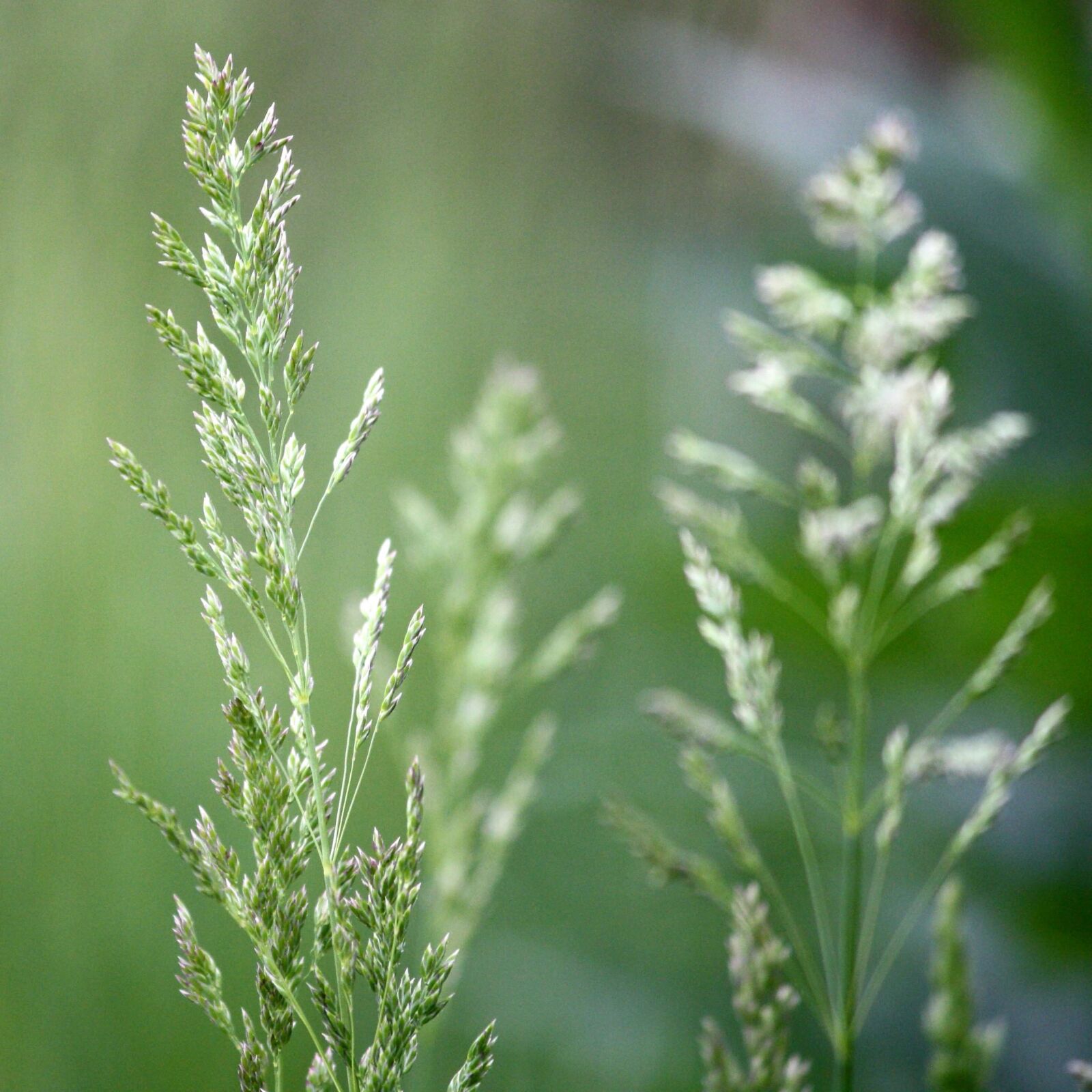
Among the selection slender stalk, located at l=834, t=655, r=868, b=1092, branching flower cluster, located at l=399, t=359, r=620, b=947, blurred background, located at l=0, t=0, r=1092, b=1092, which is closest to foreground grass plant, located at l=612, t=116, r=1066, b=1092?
slender stalk, located at l=834, t=655, r=868, b=1092

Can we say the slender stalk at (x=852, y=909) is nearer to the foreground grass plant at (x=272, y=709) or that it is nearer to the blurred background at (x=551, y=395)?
the foreground grass plant at (x=272, y=709)

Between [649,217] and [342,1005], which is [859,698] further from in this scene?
[649,217]

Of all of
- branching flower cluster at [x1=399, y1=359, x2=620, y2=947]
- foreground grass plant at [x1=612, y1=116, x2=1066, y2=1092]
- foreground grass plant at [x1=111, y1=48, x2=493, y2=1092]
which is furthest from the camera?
branching flower cluster at [x1=399, y1=359, x2=620, y2=947]

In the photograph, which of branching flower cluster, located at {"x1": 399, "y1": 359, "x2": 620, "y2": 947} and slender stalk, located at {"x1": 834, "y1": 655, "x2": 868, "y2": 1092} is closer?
slender stalk, located at {"x1": 834, "y1": 655, "x2": 868, "y2": 1092}

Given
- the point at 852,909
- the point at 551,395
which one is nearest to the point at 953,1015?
the point at 852,909

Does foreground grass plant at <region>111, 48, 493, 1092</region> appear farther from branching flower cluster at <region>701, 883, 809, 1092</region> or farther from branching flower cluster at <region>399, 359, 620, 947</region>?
branching flower cluster at <region>399, 359, 620, 947</region>

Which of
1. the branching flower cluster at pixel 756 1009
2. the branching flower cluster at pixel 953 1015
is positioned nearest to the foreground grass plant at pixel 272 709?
the branching flower cluster at pixel 756 1009
